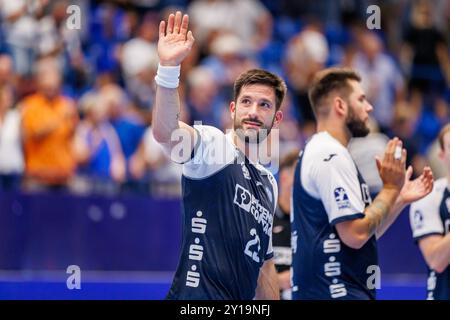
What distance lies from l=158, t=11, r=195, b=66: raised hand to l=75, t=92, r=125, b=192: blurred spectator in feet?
21.3

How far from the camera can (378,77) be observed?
16047mm

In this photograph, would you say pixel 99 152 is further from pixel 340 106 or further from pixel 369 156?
pixel 340 106

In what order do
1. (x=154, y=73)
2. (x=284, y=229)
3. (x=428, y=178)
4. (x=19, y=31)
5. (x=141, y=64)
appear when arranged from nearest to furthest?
(x=428, y=178) → (x=284, y=229) → (x=19, y=31) → (x=154, y=73) → (x=141, y=64)

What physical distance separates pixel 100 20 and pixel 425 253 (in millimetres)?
8296

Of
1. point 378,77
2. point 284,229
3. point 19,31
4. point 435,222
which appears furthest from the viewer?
point 378,77

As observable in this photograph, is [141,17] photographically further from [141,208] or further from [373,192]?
[373,192]

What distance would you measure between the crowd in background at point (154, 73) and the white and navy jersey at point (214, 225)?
4310 millimetres

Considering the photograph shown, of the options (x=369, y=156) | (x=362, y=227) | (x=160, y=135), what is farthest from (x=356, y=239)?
(x=369, y=156)

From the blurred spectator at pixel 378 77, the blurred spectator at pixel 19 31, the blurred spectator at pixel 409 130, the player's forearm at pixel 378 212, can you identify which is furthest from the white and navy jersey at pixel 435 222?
the blurred spectator at pixel 378 77

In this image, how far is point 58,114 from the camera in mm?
12266

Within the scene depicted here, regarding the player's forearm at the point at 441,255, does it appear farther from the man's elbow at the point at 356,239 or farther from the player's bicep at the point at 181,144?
the player's bicep at the point at 181,144

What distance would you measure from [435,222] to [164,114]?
2.98 metres

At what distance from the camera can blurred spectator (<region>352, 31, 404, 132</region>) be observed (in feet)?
52.2

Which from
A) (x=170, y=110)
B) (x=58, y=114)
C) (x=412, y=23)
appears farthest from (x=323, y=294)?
(x=412, y=23)
